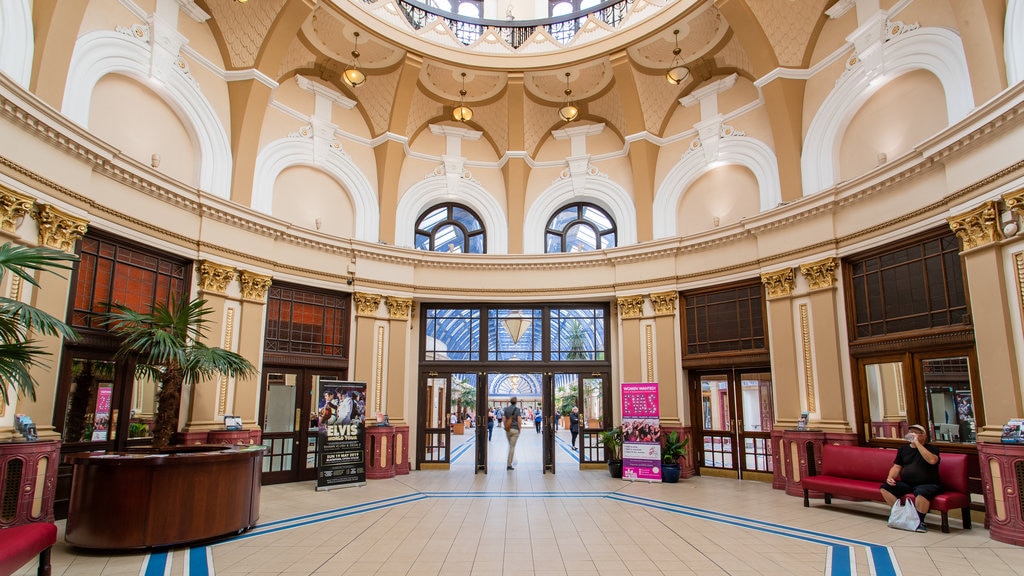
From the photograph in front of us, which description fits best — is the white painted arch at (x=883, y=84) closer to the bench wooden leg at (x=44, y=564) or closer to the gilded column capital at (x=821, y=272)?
the gilded column capital at (x=821, y=272)

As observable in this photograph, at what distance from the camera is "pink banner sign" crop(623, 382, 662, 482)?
10648 mm

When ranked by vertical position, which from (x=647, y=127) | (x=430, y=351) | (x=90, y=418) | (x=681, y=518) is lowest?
(x=681, y=518)

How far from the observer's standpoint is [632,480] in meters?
10.7

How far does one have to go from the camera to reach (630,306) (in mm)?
12344

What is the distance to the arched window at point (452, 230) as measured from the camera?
1352 cm

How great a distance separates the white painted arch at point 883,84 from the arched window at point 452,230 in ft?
22.7

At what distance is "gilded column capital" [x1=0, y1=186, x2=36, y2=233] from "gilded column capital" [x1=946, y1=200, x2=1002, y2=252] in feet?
36.7

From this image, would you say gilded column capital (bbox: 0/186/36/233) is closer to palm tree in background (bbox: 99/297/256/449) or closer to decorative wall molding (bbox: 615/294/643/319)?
palm tree in background (bbox: 99/297/256/449)

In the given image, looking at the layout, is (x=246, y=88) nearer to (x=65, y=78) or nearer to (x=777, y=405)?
(x=65, y=78)

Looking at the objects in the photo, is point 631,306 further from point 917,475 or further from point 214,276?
point 214,276

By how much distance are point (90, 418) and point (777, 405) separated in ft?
34.6

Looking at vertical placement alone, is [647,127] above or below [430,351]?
above

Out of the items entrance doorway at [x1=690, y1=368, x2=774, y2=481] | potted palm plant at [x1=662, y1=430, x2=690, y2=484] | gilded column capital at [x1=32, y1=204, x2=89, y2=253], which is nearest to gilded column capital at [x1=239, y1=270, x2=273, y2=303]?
gilded column capital at [x1=32, y1=204, x2=89, y2=253]

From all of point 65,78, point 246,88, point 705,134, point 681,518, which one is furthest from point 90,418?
point 705,134
